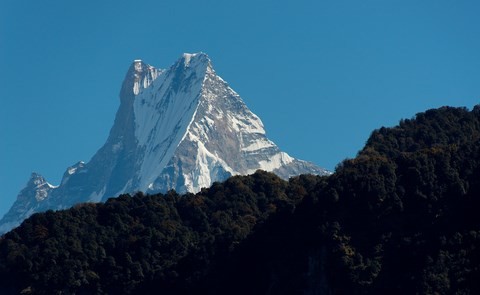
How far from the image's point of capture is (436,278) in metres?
88.1

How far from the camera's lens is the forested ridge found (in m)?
91.3

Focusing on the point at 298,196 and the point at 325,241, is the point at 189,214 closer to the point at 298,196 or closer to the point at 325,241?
the point at 298,196

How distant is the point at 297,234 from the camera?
3775 inches

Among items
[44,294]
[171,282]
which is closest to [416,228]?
[171,282]

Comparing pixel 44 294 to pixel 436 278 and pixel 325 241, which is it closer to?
pixel 325 241

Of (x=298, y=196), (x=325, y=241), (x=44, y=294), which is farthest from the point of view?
(x=298, y=196)

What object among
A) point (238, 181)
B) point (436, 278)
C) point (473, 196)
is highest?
point (238, 181)

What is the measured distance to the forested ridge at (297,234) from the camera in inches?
3595

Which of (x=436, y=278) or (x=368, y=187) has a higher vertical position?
(x=368, y=187)

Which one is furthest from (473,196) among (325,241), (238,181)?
(238,181)

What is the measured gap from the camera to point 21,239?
108188 millimetres

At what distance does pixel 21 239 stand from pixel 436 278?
109ft

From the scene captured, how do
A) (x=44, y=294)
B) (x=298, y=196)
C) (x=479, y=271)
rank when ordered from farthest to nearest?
(x=298, y=196), (x=44, y=294), (x=479, y=271)

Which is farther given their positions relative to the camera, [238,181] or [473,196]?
[238,181]
